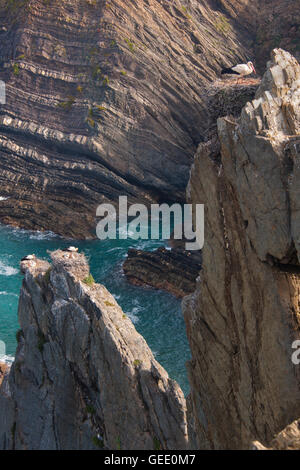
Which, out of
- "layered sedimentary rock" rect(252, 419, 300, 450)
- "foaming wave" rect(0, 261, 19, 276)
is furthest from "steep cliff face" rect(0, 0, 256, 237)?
"layered sedimentary rock" rect(252, 419, 300, 450)

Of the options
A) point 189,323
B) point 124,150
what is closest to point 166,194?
point 124,150

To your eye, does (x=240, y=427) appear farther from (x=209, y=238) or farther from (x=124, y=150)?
(x=124, y=150)

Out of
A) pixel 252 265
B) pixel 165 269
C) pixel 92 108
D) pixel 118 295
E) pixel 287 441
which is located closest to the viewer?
pixel 287 441

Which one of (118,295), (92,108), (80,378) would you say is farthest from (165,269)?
(92,108)

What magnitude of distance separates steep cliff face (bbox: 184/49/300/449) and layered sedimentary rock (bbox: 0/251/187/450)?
4.72 metres

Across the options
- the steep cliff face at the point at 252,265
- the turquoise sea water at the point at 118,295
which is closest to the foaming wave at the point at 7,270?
the turquoise sea water at the point at 118,295

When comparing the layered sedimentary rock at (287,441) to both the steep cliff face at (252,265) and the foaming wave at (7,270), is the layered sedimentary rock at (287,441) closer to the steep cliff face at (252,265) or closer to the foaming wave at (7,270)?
the steep cliff face at (252,265)

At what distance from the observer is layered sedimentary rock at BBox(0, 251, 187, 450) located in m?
17.2

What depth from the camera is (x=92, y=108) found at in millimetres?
47656

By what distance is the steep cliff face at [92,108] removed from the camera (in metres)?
46.5

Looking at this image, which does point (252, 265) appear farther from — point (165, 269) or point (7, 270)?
point (7, 270)

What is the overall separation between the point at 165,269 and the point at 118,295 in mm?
3933

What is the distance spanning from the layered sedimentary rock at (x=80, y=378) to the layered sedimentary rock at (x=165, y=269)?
43.3 ft

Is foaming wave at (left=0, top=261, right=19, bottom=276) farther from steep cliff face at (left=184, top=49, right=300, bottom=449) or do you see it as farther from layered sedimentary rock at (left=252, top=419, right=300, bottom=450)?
layered sedimentary rock at (left=252, top=419, right=300, bottom=450)
